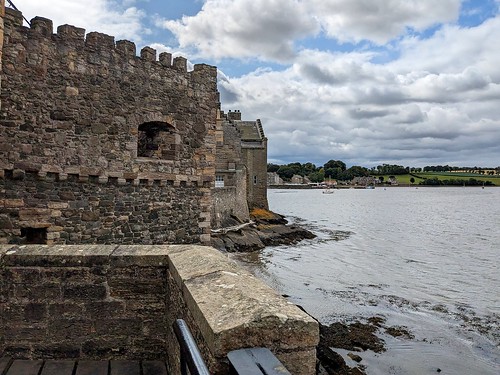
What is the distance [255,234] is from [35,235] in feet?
76.5

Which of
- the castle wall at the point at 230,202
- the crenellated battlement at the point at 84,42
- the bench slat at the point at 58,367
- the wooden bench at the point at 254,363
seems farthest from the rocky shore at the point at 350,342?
the castle wall at the point at 230,202

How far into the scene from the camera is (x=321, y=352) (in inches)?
429

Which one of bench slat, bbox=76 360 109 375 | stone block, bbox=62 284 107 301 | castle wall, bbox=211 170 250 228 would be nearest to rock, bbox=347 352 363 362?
bench slat, bbox=76 360 109 375

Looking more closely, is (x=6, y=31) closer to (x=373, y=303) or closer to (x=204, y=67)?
(x=204, y=67)

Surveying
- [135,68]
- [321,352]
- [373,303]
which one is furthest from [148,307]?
[373,303]

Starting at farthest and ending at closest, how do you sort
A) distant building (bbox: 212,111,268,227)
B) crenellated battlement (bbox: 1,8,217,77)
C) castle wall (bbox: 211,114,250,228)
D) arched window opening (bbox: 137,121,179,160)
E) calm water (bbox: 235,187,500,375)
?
distant building (bbox: 212,111,268,227)
castle wall (bbox: 211,114,250,228)
arched window opening (bbox: 137,121,179,160)
calm water (bbox: 235,187,500,375)
crenellated battlement (bbox: 1,8,217,77)

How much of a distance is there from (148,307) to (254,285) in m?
1.42

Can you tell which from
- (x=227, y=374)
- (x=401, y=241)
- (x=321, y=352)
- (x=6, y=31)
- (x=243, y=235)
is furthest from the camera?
(x=401, y=241)

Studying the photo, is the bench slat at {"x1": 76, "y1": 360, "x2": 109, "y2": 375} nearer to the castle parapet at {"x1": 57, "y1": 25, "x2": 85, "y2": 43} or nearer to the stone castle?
the stone castle

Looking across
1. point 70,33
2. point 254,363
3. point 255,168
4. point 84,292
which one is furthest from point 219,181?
point 254,363

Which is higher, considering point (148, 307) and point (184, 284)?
point (184, 284)

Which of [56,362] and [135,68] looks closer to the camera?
[56,362]

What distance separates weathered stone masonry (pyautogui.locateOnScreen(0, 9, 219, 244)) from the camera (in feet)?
31.6

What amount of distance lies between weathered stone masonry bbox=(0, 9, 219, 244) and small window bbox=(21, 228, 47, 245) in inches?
0.9
